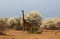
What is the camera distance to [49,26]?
38.8 m

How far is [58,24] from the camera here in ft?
131

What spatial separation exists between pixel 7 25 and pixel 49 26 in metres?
9.08

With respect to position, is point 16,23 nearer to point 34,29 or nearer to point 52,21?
point 52,21

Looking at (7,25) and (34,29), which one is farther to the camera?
(7,25)

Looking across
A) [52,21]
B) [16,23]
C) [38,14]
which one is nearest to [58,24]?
[52,21]

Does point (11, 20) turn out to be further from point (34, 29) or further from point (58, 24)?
point (34, 29)

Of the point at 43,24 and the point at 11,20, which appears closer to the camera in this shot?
Result: the point at 43,24

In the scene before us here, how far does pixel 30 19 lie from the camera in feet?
128

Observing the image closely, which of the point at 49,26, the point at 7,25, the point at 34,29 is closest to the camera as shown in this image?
the point at 34,29

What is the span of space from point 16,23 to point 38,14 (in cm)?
582

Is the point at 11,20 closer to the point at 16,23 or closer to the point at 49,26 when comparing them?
the point at 16,23

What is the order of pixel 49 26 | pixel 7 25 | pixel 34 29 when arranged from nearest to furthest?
pixel 34 29 → pixel 49 26 → pixel 7 25

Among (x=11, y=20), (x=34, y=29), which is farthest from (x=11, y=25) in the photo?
(x=34, y=29)


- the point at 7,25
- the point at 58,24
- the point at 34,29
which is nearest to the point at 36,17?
the point at 58,24
